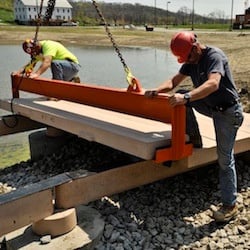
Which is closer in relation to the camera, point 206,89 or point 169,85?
point 206,89

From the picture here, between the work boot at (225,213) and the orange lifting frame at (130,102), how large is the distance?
72 cm

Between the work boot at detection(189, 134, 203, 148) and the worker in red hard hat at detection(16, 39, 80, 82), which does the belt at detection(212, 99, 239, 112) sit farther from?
the worker in red hard hat at detection(16, 39, 80, 82)

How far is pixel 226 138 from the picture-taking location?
14.6ft

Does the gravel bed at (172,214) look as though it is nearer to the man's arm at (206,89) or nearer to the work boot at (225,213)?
the work boot at (225,213)

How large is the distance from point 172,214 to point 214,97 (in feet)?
4.98

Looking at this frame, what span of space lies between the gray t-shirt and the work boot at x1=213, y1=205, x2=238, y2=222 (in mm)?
1125

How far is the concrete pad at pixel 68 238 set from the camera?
407cm

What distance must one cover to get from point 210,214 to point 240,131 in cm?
117

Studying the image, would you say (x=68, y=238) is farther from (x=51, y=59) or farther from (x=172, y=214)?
(x=51, y=59)

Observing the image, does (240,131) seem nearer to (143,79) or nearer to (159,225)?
(159,225)

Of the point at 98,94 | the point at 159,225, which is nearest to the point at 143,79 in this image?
the point at 98,94

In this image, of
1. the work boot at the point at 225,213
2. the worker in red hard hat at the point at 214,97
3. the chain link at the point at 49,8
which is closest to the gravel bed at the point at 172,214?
the work boot at the point at 225,213

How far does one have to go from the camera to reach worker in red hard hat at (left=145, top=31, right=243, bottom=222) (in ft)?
13.4

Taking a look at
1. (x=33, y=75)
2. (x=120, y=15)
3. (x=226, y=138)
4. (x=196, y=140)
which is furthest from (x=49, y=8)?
(x=120, y=15)
